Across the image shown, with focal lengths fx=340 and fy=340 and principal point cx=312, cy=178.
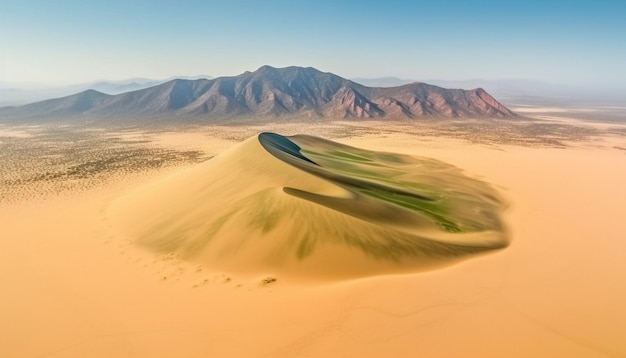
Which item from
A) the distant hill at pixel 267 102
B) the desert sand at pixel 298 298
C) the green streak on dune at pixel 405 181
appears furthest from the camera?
the distant hill at pixel 267 102

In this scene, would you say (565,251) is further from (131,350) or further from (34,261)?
(34,261)

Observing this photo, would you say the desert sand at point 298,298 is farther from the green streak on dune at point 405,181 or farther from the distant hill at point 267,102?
the distant hill at point 267,102

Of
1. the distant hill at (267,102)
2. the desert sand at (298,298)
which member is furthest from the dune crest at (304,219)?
the distant hill at (267,102)

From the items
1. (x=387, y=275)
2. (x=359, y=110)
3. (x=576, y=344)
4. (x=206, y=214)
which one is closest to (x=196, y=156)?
(x=206, y=214)

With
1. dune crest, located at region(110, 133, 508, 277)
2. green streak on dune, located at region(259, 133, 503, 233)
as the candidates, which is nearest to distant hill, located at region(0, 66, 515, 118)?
green streak on dune, located at region(259, 133, 503, 233)

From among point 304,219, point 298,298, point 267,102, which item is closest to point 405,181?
point 304,219

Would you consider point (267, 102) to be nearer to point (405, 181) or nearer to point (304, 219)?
point (405, 181)
